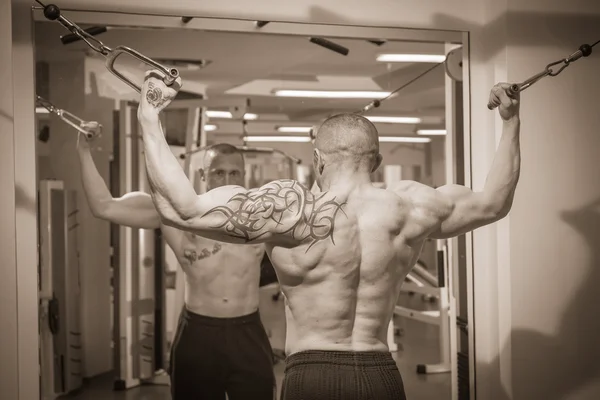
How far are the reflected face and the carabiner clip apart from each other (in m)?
0.55

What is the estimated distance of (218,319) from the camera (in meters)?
3.09

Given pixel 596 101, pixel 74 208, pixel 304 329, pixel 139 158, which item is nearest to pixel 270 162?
pixel 139 158

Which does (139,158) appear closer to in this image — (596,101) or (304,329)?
(304,329)

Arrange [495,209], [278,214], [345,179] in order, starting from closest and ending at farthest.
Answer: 1. [278,214]
2. [345,179]
3. [495,209]

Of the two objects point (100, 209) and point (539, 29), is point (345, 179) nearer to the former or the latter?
point (100, 209)

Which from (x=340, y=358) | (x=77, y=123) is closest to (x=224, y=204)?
(x=340, y=358)

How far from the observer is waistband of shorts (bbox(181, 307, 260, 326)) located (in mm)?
3094

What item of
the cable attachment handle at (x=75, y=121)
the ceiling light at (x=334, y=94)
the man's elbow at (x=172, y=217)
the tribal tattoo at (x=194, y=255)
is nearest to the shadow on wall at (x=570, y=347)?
the ceiling light at (x=334, y=94)

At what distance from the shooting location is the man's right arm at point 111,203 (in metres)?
2.93

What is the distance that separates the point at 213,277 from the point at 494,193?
1.36m

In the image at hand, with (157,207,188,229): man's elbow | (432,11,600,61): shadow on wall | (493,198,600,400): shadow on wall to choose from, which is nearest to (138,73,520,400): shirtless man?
(157,207,188,229): man's elbow

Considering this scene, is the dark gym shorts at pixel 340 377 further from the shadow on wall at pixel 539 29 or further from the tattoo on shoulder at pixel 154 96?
the shadow on wall at pixel 539 29

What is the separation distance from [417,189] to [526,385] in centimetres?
123

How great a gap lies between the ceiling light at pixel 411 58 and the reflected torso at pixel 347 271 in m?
1.14
